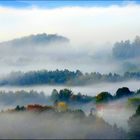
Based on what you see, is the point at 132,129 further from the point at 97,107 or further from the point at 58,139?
the point at 97,107

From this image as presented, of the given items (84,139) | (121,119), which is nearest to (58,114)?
(121,119)

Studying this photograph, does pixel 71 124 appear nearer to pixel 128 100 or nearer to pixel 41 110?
pixel 41 110

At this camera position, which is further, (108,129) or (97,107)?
(97,107)

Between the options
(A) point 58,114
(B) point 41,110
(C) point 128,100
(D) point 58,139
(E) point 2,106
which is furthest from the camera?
(E) point 2,106

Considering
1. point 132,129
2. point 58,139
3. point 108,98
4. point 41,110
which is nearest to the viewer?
point 58,139

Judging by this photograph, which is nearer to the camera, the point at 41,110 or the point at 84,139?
the point at 84,139

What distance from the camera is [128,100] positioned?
504 feet

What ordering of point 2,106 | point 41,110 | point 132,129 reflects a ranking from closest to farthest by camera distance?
point 132,129 < point 41,110 < point 2,106

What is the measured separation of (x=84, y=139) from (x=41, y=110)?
A: 34585 millimetres

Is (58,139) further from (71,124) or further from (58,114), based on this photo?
(58,114)

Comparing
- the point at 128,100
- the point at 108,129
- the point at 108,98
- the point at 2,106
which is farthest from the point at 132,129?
the point at 2,106

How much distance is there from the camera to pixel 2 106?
7815 inches

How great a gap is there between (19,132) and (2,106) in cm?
Answer: 8977

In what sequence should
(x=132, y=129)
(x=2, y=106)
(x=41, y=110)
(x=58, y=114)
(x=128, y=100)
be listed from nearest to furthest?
(x=132, y=129) → (x=58, y=114) → (x=41, y=110) → (x=128, y=100) → (x=2, y=106)
